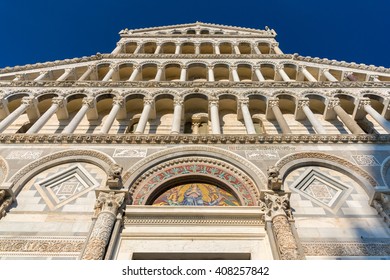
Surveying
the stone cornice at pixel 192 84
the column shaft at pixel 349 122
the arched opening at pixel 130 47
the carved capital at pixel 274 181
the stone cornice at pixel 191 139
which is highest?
the arched opening at pixel 130 47

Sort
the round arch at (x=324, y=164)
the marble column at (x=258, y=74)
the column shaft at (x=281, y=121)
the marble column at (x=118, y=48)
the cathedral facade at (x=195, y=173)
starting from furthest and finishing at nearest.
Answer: the marble column at (x=118, y=48)
the marble column at (x=258, y=74)
the column shaft at (x=281, y=121)
the round arch at (x=324, y=164)
the cathedral facade at (x=195, y=173)

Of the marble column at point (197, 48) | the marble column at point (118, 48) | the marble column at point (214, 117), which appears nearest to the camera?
the marble column at point (214, 117)

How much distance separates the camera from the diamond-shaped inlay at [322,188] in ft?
28.6

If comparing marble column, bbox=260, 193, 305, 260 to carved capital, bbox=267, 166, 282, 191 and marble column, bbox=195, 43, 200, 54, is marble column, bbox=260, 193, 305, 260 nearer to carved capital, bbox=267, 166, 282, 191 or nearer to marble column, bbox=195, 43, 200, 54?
carved capital, bbox=267, 166, 282, 191

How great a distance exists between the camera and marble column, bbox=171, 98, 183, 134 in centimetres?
1150

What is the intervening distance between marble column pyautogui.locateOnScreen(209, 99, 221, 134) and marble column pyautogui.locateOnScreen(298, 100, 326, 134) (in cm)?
334

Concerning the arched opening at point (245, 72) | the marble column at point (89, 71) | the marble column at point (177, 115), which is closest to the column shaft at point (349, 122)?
the marble column at point (177, 115)

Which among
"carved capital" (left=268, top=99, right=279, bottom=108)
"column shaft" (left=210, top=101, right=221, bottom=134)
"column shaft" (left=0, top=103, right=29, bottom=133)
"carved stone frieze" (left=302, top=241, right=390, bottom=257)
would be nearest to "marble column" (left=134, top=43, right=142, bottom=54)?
"column shaft" (left=0, top=103, right=29, bottom=133)

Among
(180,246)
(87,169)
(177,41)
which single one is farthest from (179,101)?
(177,41)

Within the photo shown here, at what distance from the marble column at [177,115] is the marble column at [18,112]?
5.70m

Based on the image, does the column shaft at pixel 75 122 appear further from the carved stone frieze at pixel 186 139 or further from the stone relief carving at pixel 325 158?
the stone relief carving at pixel 325 158

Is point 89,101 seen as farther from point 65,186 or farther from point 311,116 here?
point 311,116
